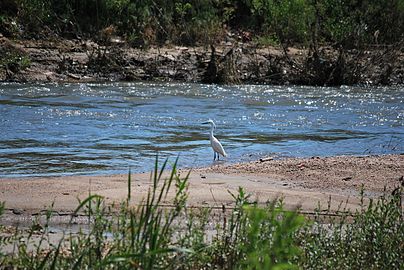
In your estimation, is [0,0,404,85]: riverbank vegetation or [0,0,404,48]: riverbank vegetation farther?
[0,0,404,48]: riverbank vegetation

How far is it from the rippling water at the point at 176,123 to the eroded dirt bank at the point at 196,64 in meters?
1.09

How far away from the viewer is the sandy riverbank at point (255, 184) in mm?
8414

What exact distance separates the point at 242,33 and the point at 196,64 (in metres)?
5.73

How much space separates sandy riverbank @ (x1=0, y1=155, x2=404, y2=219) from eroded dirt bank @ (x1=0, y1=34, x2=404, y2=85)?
13.1m

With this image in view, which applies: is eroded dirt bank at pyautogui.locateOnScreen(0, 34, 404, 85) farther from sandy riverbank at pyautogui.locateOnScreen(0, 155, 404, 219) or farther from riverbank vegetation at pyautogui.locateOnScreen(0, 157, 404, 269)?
riverbank vegetation at pyautogui.locateOnScreen(0, 157, 404, 269)

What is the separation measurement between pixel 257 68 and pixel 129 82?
4003 millimetres

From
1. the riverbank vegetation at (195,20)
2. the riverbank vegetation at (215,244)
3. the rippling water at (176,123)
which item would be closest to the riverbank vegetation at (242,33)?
the riverbank vegetation at (195,20)

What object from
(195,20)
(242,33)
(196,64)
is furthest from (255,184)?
(242,33)

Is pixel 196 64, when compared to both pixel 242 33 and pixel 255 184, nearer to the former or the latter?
pixel 242 33

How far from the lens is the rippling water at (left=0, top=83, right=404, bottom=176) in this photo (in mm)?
12789

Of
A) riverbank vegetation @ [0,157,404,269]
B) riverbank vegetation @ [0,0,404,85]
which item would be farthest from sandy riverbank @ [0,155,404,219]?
riverbank vegetation @ [0,0,404,85]

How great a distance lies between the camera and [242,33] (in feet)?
102

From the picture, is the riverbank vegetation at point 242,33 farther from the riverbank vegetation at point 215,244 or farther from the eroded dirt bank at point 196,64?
the riverbank vegetation at point 215,244

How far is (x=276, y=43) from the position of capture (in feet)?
92.2
